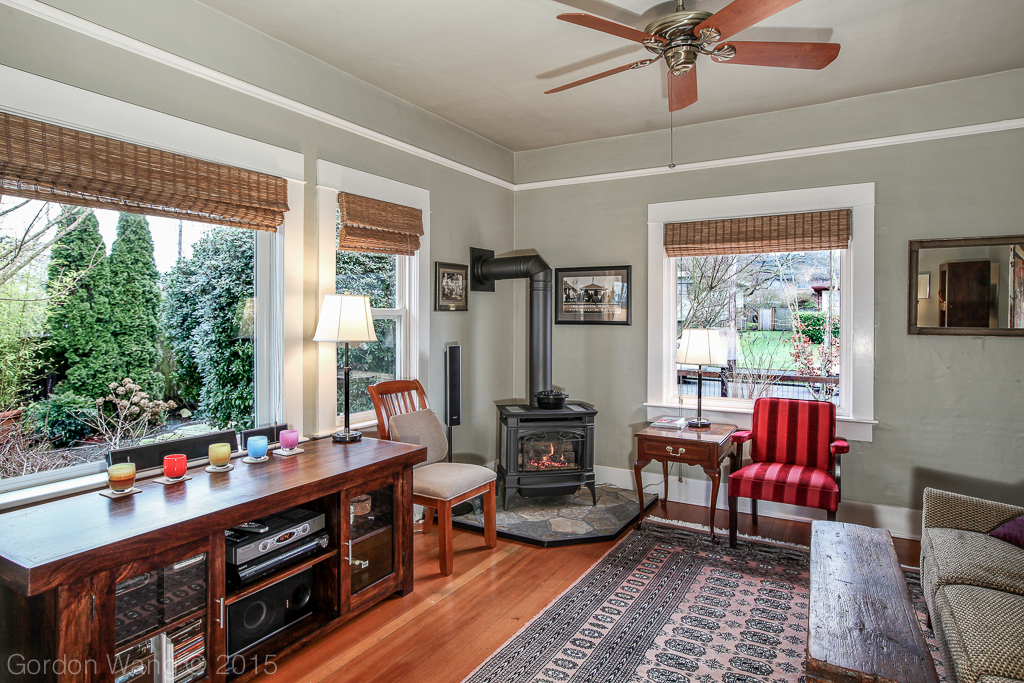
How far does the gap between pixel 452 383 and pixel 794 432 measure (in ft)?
7.50

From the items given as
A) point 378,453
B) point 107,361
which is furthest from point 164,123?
Result: point 378,453

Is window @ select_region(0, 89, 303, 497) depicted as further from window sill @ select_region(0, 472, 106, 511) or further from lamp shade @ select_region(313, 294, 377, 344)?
lamp shade @ select_region(313, 294, 377, 344)

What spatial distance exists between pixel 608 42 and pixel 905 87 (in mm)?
2034

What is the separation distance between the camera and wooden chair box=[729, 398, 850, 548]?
134 inches

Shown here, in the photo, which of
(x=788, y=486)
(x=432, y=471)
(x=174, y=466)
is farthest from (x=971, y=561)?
(x=174, y=466)

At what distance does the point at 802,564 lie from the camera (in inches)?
132

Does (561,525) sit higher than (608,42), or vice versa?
(608,42)

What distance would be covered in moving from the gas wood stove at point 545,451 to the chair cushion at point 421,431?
57 cm

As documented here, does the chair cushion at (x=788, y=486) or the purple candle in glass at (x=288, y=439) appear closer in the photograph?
the purple candle in glass at (x=288, y=439)

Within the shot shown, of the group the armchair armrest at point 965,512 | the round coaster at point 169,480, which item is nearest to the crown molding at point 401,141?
the round coaster at point 169,480

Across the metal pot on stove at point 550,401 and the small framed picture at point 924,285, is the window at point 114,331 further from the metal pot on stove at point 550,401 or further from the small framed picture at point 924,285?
the small framed picture at point 924,285

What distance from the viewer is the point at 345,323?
10.00 feet

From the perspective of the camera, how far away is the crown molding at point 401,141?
2336mm

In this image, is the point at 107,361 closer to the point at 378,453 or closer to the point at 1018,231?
the point at 378,453
